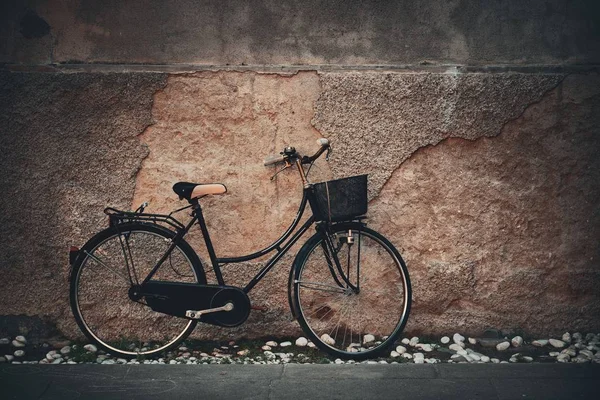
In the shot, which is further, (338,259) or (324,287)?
(324,287)

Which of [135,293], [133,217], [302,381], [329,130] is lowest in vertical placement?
[302,381]

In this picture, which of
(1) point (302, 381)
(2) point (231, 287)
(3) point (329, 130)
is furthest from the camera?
(3) point (329, 130)

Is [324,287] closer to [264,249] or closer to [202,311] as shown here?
[264,249]

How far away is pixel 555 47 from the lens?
4617mm

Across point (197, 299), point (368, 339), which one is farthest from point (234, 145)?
point (368, 339)

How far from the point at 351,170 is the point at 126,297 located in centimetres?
190

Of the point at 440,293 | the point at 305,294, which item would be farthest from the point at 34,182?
the point at 440,293

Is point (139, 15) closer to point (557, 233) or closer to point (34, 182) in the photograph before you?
point (34, 182)

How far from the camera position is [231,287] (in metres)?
4.38

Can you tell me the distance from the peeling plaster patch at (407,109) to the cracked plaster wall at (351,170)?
0.03 ft

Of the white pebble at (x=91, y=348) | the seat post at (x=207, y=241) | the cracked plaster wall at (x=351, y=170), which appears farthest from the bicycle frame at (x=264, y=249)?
the white pebble at (x=91, y=348)

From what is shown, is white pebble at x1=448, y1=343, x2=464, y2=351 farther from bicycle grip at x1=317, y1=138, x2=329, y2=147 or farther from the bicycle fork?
bicycle grip at x1=317, y1=138, x2=329, y2=147

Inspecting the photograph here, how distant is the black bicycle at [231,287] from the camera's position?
14.2ft

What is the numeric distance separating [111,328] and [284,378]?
1.48 meters
